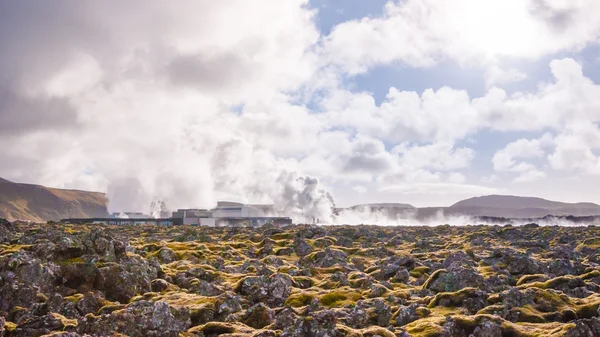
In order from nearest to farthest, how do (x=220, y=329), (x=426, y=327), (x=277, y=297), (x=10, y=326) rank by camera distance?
1. (x=10, y=326)
2. (x=220, y=329)
3. (x=426, y=327)
4. (x=277, y=297)

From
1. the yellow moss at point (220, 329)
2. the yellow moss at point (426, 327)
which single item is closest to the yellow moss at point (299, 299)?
the yellow moss at point (220, 329)

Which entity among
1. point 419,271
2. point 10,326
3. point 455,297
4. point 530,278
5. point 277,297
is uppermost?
point 530,278

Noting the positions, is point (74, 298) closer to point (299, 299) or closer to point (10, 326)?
point (10, 326)

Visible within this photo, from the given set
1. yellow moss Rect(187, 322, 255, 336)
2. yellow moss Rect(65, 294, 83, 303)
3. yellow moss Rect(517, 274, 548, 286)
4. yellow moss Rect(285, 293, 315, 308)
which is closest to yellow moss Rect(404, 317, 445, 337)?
yellow moss Rect(187, 322, 255, 336)

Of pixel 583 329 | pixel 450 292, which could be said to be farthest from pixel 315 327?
pixel 450 292

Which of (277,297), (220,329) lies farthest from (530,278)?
(220,329)

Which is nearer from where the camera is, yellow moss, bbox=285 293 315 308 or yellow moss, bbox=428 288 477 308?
yellow moss, bbox=428 288 477 308

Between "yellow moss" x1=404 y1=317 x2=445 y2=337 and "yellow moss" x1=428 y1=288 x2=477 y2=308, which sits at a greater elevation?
"yellow moss" x1=428 y1=288 x2=477 y2=308

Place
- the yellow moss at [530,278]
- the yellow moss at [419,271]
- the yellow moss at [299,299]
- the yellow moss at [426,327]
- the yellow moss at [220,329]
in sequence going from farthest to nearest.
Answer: the yellow moss at [419,271] < the yellow moss at [530,278] < the yellow moss at [299,299] < the yellow moss at [220,329] < the yellow moss at [426,327]

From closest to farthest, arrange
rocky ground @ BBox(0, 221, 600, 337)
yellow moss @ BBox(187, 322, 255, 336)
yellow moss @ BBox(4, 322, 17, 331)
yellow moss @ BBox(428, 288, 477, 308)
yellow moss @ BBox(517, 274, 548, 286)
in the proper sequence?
A: rocky ground @ BBox(0, 221, 600, 337) < yellow moss @ BBox(4, 322, 17, 331) < yellow moss @ BBox(187, 322, 255, 336) < yellow moss @ BBox(428, 288, 477, 308) < yellow moss @ BBox(517, 274, 548, 286)

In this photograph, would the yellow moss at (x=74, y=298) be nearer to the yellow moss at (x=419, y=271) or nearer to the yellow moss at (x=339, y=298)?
the yellow moss at (x=339, y=298)

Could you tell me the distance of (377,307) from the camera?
76.4 ft

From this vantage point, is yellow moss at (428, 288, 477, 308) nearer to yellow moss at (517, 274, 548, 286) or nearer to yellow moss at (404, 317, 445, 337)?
yellow moss at (404, 317, 445, 337)

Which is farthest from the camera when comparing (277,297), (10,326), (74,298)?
(277,297)
